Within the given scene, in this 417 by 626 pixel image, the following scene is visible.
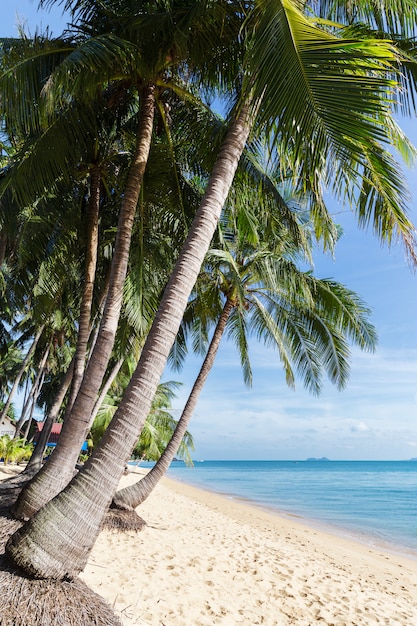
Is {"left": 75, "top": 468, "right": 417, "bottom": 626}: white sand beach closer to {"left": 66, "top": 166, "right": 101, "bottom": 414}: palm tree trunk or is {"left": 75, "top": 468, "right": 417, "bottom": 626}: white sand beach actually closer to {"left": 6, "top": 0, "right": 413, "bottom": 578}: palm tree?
{"left": 6, "top": 0, "right": 413, "bottom": 578}: palm tree

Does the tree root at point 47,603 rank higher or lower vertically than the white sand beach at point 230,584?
higher

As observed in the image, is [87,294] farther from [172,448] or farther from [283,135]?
[283,135]

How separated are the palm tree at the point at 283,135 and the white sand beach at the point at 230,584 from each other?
3.73 ft

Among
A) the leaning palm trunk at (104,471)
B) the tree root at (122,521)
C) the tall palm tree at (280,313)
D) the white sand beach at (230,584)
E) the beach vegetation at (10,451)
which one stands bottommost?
the beach vegetation at (10,451)

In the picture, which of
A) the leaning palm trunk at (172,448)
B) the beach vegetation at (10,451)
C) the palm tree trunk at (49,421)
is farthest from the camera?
the beach vegetation at (10,451)

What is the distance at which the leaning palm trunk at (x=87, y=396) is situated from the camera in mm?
4707

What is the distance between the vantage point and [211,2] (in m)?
4.86

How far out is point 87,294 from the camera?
6.93 meters

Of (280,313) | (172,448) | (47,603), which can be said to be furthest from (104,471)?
(280,313)

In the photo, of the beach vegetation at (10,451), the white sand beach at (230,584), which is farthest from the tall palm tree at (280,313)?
the beach vegetation at (10,451)

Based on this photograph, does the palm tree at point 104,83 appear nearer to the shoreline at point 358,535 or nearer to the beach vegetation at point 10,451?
the shoreline at point 358,535

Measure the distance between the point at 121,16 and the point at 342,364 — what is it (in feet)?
25.5

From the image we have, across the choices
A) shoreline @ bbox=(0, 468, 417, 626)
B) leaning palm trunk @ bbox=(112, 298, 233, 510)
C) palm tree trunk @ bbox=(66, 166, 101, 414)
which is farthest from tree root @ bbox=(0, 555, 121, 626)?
leaning palm trunk @ bbox=(112, 298, 233, 510)

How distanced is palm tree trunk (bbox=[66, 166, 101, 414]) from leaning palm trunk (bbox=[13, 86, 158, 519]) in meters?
1.44
